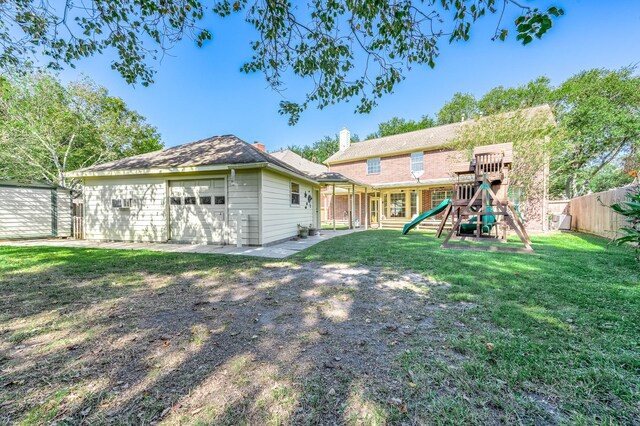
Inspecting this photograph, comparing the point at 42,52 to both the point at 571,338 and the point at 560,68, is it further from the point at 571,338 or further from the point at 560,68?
the point at 560,68

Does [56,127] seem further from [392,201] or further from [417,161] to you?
[417,161]

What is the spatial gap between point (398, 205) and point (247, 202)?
12.5 meters

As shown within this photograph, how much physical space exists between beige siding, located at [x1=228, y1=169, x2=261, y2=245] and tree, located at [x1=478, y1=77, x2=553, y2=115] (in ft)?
61.3

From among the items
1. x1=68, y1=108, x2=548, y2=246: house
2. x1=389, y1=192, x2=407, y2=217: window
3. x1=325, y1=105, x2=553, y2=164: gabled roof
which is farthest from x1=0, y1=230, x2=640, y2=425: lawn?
x1=325, y1=105, x2=553, y2=164: gabled roof

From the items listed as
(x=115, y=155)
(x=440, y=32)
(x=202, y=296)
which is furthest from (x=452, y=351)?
(x=115, y=155)

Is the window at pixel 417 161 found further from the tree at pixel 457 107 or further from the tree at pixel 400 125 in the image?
the tree at pixel 400 125

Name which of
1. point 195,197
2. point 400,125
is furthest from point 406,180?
point 400,125

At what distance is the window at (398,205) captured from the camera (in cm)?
1758

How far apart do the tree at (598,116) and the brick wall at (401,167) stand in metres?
7.29

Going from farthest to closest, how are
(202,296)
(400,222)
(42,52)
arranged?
1. (400,222)
2. (42,52)
3. (202,296)

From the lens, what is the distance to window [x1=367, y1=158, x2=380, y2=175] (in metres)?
19.6

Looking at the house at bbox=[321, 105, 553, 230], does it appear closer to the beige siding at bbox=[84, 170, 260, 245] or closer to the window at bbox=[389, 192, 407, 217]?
the window at bbox=[389, 192, 407, 217]

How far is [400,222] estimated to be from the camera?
55.1 feet

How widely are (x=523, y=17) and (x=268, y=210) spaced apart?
7090 mm
